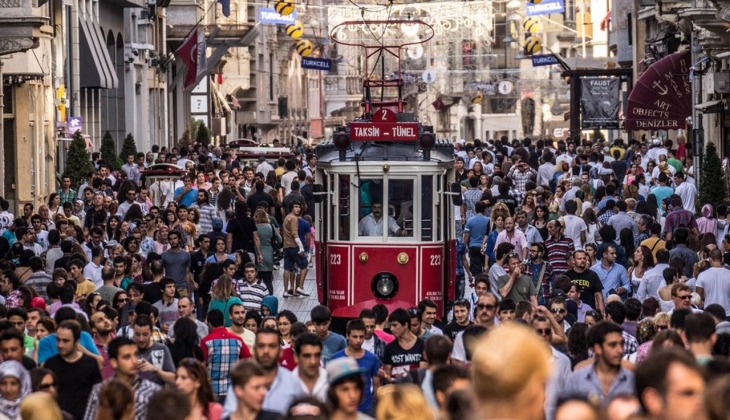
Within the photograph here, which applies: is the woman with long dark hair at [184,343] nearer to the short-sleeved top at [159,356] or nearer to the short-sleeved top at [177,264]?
the short-sleeved top at [159,356]

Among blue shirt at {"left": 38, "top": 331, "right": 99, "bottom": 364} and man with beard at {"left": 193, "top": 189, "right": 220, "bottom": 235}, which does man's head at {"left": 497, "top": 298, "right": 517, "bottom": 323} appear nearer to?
blue shirt at {"left": 38, "top": 331, "right": 99, "bottom": 364}

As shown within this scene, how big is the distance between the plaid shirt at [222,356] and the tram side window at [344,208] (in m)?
5.94

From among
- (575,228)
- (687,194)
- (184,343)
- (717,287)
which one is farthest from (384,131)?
(687,194)

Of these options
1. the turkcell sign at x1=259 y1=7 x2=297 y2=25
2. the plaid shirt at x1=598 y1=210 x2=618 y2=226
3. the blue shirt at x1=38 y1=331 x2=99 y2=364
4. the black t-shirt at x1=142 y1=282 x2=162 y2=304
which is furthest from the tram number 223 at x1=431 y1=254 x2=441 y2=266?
the turkcell sign at x1=259 y1=7 x2=297 y2=25

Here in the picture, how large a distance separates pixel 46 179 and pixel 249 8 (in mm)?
42427

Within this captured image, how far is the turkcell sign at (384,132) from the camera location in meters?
19.3

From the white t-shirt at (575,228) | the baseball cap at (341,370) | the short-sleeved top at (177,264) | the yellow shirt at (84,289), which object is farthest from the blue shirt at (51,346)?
the white t-shirt at (575,228)

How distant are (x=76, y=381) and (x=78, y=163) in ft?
78.5

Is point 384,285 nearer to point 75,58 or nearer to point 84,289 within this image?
point 84,289

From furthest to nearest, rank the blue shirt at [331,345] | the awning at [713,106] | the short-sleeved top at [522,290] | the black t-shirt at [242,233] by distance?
1. the awning at [713,106]
2. the black t-shirt at [242,233]
3. the short-sleeved top at [522,290]
4. the blue shirt at [331,345]

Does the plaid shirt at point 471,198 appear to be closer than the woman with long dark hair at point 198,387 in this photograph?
No

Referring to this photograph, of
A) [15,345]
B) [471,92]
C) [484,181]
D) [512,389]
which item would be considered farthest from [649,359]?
[471,92]

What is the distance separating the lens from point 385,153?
764 inches

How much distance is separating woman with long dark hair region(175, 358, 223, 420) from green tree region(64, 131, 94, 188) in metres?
25.2
